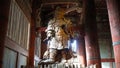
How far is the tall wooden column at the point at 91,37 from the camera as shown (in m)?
7.61

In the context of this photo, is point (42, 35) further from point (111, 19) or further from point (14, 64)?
point (111, 19)

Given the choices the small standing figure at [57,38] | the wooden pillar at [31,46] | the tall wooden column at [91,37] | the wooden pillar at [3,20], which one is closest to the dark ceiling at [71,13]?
the tall wooden column at [91,37]

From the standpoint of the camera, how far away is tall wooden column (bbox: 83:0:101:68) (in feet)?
25.0

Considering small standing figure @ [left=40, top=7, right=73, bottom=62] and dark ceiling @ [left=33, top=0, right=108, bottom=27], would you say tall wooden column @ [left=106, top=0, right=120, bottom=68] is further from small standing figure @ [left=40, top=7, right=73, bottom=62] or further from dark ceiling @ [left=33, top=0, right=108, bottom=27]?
dark ceiling @ [left=33, top=0, right=108, bottom=27]

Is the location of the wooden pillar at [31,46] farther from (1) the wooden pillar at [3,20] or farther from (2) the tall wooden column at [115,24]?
(2) the tall wooden column at [115,24]

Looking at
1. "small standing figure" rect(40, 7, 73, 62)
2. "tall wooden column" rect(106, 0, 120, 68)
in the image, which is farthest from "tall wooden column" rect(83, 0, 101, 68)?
"tall wooden column" rect(106, 0, 120, 68)

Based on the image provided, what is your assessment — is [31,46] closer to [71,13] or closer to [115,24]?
[115,24]

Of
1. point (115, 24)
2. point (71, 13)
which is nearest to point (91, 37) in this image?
point (115, 24)

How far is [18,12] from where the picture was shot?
7.19 m

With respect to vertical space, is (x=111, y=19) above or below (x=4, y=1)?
below

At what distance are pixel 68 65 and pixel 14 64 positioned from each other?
2255mm

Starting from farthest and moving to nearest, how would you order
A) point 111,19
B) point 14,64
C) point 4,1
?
point 14,64 → point 111,19 → point 4,1

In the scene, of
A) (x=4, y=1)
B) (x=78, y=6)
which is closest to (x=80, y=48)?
(x=78, y=6)

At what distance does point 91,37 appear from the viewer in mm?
8148
